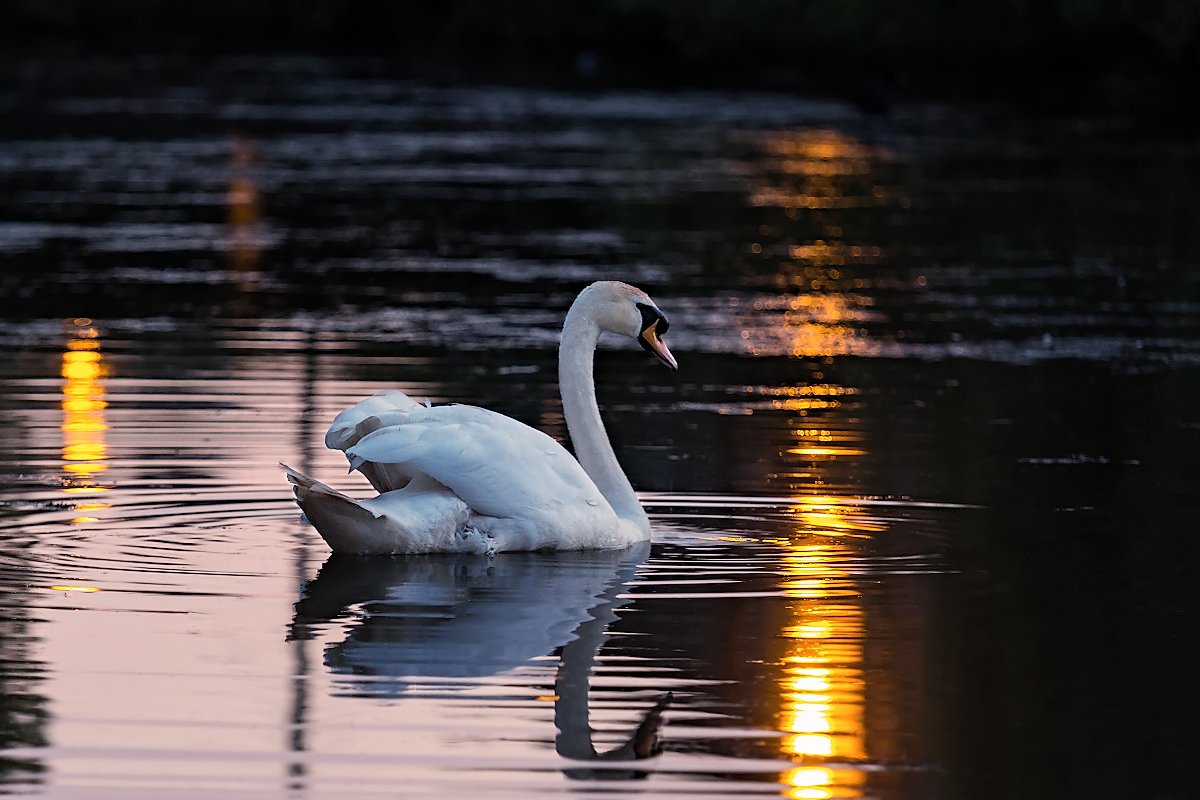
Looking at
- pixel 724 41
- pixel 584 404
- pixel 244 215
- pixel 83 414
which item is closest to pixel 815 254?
pixel 244 215

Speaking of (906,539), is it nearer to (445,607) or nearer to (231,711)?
(445,607)

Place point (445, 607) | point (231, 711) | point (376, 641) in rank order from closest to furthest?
point (231, 711) → point (376, 641) → point (445, 607)

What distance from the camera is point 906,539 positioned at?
31.7ft

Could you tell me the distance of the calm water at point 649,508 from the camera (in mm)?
6477

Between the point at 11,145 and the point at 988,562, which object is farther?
the point at 11,145

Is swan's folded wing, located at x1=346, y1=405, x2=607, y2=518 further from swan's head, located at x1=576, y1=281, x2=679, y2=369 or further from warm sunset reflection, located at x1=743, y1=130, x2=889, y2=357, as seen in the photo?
warm sunset reflection, located at x1=743, y1=130, x2=889, y2=357

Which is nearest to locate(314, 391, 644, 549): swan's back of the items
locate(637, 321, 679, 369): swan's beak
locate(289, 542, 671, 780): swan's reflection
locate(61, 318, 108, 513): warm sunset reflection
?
locate(289, 542, 671, 780): swan's reflection

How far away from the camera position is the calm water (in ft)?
21.2

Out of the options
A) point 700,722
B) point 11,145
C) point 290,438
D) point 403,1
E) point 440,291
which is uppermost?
point 403,1

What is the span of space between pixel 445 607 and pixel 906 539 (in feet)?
7.36

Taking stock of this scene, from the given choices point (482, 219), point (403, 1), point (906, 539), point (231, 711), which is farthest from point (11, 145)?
point (403, 1)

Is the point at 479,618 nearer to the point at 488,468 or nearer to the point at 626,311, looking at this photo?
the point at 488,468

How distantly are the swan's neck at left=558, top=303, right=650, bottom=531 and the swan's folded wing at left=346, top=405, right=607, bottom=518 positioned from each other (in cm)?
41

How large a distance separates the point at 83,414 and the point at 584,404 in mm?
3562
